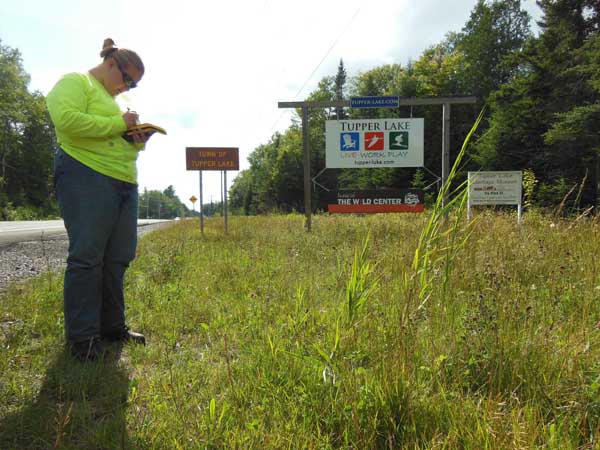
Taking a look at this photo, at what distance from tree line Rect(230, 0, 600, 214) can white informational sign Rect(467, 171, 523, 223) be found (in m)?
0.24

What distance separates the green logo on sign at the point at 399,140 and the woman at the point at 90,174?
661 cm

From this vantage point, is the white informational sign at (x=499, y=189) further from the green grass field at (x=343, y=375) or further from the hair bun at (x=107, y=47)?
the hair bun at (x=107, y=47)

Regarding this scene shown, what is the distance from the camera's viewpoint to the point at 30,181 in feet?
137

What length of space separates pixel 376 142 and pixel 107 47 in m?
6.55

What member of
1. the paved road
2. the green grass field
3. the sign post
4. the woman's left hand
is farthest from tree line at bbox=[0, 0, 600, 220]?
the paved road

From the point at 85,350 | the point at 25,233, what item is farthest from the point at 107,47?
the point at 25,233

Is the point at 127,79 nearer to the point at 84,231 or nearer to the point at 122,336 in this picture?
the point at 84,231

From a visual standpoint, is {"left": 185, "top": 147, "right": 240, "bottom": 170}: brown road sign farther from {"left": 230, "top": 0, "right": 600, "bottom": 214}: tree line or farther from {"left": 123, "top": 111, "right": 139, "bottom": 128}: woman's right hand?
{"left": 123, "top": 111, "right": 139, "bottom": 128}: woman's right hand

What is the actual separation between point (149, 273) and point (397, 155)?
6054mm

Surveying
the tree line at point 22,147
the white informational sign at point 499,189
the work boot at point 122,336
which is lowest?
the work boot at point 122,336

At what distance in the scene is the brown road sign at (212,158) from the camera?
9532 mm

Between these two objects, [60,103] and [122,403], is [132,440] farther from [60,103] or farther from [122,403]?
[60,103]

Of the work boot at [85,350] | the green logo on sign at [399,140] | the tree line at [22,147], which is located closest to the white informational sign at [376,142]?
the green logo on sign at [399,140]

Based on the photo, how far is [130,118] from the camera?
7.14 ft
